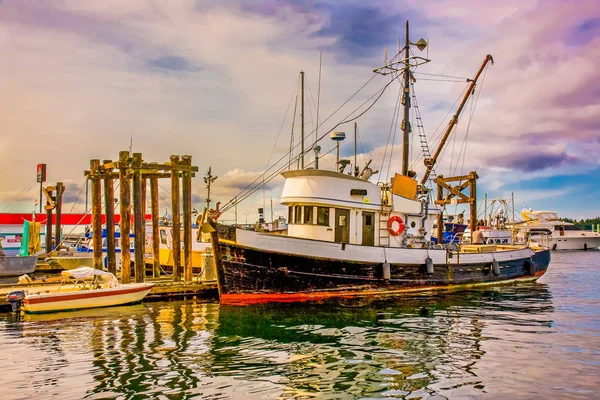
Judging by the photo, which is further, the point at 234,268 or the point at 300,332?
the point at 234,268

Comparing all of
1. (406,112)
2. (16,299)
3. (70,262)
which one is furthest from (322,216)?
(70,262)

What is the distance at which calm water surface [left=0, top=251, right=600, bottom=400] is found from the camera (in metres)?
9.30

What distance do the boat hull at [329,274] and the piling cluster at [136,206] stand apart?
3479 millimetres

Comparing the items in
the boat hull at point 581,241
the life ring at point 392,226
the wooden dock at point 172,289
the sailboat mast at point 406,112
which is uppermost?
the sailboat mast at point 406,112

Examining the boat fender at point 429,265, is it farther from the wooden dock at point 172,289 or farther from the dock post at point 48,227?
the dock post at point 48,227

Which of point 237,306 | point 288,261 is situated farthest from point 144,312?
point 288,261

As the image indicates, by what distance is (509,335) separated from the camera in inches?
544

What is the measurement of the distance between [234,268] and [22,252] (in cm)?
2647

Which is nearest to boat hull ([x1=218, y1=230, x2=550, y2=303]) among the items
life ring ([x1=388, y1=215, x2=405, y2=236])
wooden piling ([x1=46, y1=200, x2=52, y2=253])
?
life ring ([x1=388, y1=215, x2=405, y2=236])

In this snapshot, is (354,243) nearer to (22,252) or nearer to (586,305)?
(586,305)

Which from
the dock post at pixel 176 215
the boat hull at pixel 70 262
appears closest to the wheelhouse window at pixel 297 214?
the dock post at pixel 176 215

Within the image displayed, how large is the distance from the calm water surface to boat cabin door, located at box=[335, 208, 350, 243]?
10.2ft

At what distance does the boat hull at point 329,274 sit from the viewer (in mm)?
18891

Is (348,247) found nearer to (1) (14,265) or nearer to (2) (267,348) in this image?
(2) (267,348)
